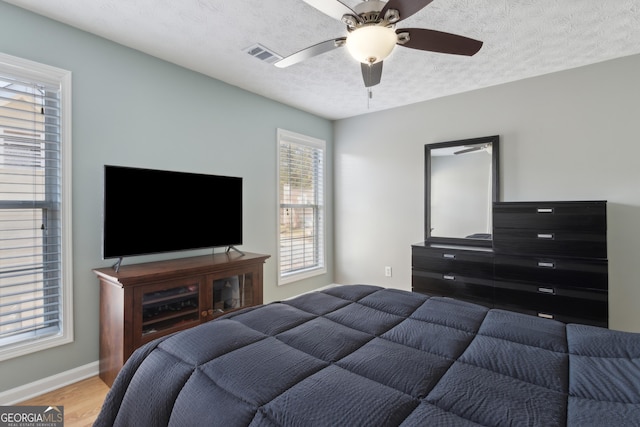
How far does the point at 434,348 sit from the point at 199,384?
0.90m

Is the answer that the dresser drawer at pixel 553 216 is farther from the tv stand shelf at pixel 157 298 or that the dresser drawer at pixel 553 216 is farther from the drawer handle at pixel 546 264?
the tv stand shelf at pixel 157 298

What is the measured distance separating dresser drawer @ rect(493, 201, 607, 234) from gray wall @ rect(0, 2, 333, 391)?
2625 mm

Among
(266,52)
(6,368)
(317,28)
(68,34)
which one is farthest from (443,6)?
(6,368)

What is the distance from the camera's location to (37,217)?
87.0 inches

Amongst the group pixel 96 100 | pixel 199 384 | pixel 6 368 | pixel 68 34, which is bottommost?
pixel 6 368

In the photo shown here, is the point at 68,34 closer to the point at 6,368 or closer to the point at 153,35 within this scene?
the point at 153,35

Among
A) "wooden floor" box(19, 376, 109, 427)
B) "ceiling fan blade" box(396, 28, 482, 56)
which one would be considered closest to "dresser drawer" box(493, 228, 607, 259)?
"ceiling fan blade" box(396, 28, 482, 56)

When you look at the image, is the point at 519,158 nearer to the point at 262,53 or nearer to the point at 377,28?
the point at 377,28

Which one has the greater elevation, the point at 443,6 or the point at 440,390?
the point at 443,6

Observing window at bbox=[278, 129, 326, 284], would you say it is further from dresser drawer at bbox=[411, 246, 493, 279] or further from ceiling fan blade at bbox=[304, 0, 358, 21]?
ceiling fan blade at bbox=[304, 0, 358, 21]

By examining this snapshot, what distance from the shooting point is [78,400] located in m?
2.13

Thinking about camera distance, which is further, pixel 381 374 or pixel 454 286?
pixel 454 286

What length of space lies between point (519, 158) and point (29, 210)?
428cm

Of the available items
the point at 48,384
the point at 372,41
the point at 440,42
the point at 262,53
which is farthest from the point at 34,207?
the point at 440,42
